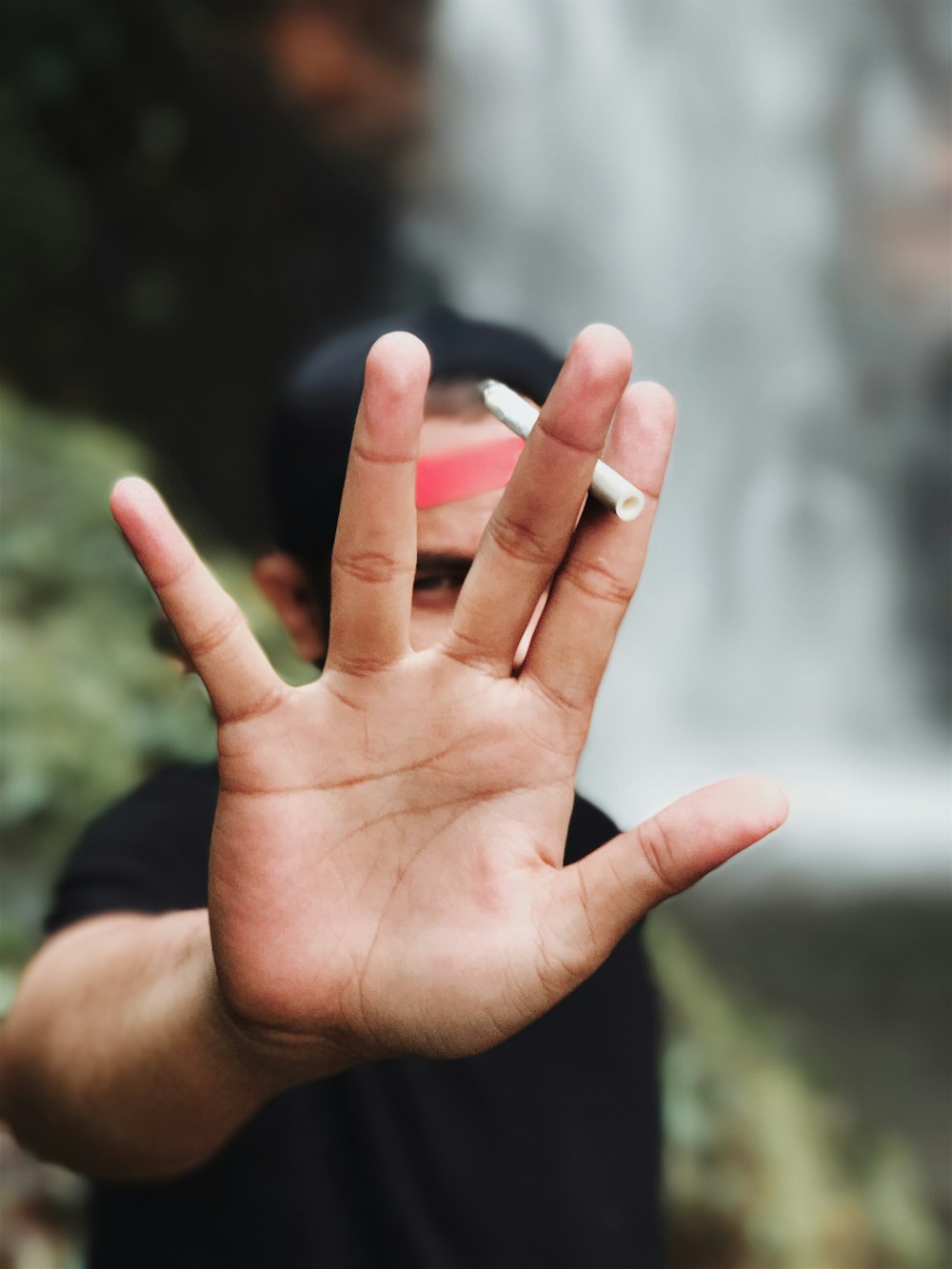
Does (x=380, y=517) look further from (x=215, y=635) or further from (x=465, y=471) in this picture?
(x=465, y=471)

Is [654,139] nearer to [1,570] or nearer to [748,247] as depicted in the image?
[748,247]

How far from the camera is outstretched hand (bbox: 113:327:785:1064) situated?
76 cm

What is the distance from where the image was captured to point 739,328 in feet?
21.8

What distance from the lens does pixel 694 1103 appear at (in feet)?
9.73

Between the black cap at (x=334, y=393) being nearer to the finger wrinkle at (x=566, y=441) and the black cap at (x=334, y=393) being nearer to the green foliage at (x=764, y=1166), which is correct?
the finger wrinkle at (x=566, y=441)

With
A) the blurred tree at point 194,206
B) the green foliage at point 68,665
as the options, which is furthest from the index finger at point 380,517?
the blurred tree at point 194,206

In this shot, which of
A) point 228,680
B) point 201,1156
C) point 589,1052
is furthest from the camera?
point 589,1052

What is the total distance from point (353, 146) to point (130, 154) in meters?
1.13

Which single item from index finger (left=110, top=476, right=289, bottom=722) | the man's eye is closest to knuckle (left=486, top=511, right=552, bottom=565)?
A: index finger (left=110, top=476, right=289, bottom=722)

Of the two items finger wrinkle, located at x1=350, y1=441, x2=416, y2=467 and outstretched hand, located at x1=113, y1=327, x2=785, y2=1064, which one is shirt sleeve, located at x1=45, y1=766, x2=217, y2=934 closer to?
outstretched hand, located at x1=113, y1=327, x2=785, y2=1064

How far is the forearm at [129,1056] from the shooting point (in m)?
0.91

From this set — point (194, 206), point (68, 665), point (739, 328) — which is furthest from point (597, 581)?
point (739, 328)

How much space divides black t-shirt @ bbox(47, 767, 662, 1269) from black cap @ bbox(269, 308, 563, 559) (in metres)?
0.37

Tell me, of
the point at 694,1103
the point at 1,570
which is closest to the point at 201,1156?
the point at 694,1103
